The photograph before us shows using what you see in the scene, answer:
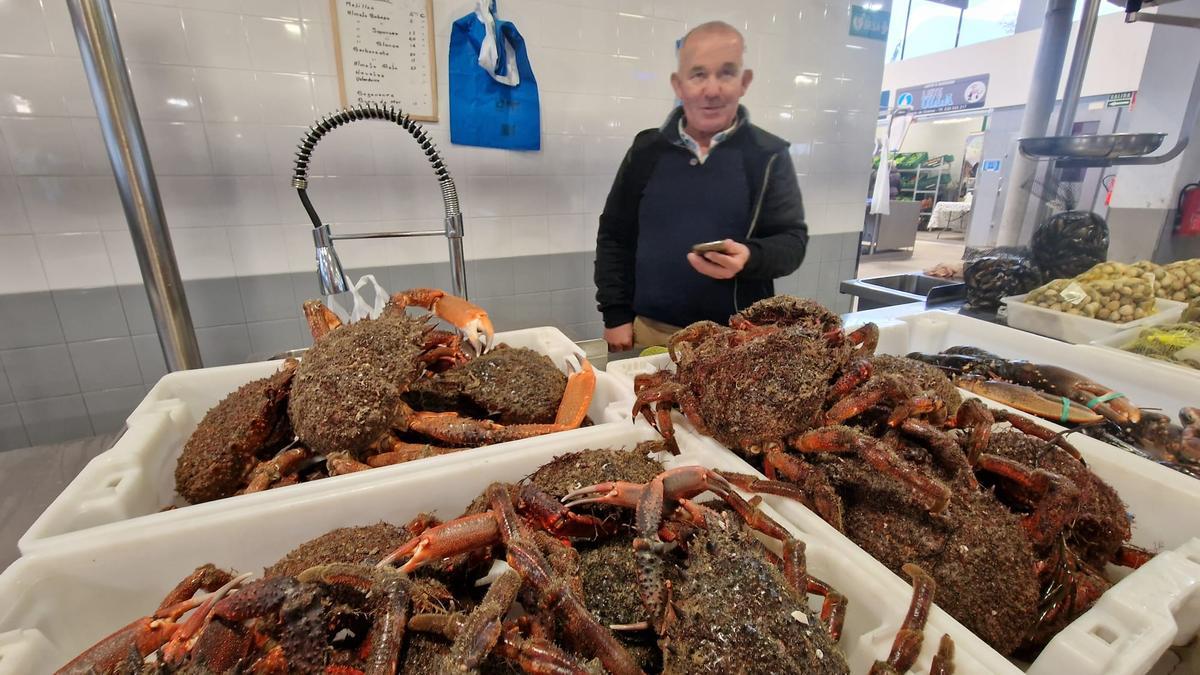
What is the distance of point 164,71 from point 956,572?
10.6 ft

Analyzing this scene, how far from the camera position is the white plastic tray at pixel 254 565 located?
2.43 feet

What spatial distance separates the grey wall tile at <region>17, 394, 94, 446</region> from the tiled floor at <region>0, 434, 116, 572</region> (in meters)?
0.54

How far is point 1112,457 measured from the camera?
1.14m

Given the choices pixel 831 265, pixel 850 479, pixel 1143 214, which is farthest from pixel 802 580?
pixel 1143 214

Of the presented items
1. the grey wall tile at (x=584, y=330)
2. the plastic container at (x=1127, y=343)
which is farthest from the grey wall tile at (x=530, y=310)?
the plastic container at (x=1127, y=343)

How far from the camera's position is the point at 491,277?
2.97m

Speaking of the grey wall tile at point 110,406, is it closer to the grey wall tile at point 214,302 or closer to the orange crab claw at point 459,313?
the grey wall tile at point 214,302

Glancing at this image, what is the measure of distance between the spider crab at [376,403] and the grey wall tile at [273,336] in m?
1.45

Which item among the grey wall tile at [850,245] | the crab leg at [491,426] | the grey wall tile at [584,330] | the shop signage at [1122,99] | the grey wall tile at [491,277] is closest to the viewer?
the crab leg at [491,426]

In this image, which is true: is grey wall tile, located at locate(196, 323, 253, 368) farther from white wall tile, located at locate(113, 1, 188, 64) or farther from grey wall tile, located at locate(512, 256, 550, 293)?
grey wall tile, located at locate(512, 256, 550, 293)

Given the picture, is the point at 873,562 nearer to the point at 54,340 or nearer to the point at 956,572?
the point at 956,572

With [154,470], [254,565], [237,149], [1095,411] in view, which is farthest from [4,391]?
[1095,411]

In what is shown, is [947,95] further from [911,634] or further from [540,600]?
[540,600]

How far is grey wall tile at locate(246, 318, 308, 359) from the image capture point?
101 inches
